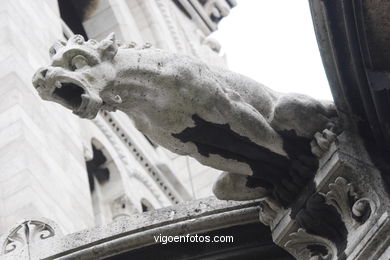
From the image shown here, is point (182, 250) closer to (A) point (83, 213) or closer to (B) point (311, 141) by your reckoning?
(B) point (311, 141)

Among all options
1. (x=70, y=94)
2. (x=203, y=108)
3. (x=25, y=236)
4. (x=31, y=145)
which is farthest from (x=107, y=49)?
(x=31, y=145)

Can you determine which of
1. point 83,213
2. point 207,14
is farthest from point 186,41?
point 83,213

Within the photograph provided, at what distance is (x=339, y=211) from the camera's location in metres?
8.36

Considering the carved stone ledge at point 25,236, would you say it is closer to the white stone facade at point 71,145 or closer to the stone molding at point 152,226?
the stone molding at point 152,226

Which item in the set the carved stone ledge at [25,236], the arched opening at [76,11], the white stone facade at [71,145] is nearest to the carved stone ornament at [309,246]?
the carved stone ledge at [25,236]

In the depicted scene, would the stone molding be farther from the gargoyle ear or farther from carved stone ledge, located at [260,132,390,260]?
the gargoyle ear

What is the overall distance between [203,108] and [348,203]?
82 centimetres

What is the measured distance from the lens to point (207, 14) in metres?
28.8

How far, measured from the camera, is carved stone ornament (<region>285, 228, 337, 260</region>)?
332 inches

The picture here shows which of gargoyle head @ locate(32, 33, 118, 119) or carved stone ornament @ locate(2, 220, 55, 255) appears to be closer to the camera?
gargoyle head @ locate(32, 33, 118, 119)

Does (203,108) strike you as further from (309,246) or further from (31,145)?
(31,145)

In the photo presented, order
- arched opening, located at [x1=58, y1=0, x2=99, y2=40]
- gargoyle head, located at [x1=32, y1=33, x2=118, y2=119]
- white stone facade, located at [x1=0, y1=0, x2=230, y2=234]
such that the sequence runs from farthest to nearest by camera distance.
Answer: arched opening, located at [x1=58, y1=0, x2=99, y2=40] < white stone facade, located at [x1=0, y1=0, x2=230, y2=234] < gargoyle head, located at [x1=32, y1=33, x2=118, y2=119]

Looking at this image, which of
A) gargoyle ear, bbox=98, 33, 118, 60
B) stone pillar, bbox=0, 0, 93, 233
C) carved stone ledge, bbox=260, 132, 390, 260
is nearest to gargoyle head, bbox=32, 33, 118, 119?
gargoyle ear, bbox=98, 33, 118, 60

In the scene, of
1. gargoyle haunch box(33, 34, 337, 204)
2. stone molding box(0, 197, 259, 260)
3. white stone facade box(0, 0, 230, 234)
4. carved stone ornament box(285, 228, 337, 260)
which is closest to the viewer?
gargoyle haunch box(33, 34, 337, 204)
